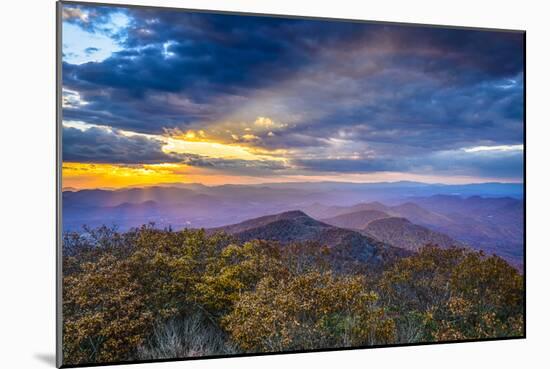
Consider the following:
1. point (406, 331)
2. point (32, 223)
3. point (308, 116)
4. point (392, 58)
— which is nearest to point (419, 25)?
point (392, 58)

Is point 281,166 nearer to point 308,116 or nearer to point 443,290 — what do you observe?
point 308,116

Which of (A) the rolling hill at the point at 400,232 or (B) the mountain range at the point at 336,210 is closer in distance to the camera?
(B) the mountain range at the point at 336,210

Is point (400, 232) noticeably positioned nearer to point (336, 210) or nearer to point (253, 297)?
point (336, 210)

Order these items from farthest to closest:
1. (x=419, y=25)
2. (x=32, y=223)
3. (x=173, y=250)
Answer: (x=419, y=25) < (x=173, y=250) < (x=32, y=223)

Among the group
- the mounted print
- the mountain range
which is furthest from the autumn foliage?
the mountain range

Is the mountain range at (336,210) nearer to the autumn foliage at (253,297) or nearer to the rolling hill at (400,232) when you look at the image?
the rolling hill at (400,232)

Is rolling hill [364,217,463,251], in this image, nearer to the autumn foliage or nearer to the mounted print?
the mounted print

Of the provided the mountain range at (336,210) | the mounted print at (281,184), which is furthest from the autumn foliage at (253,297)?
the mountain range at (336,210)
